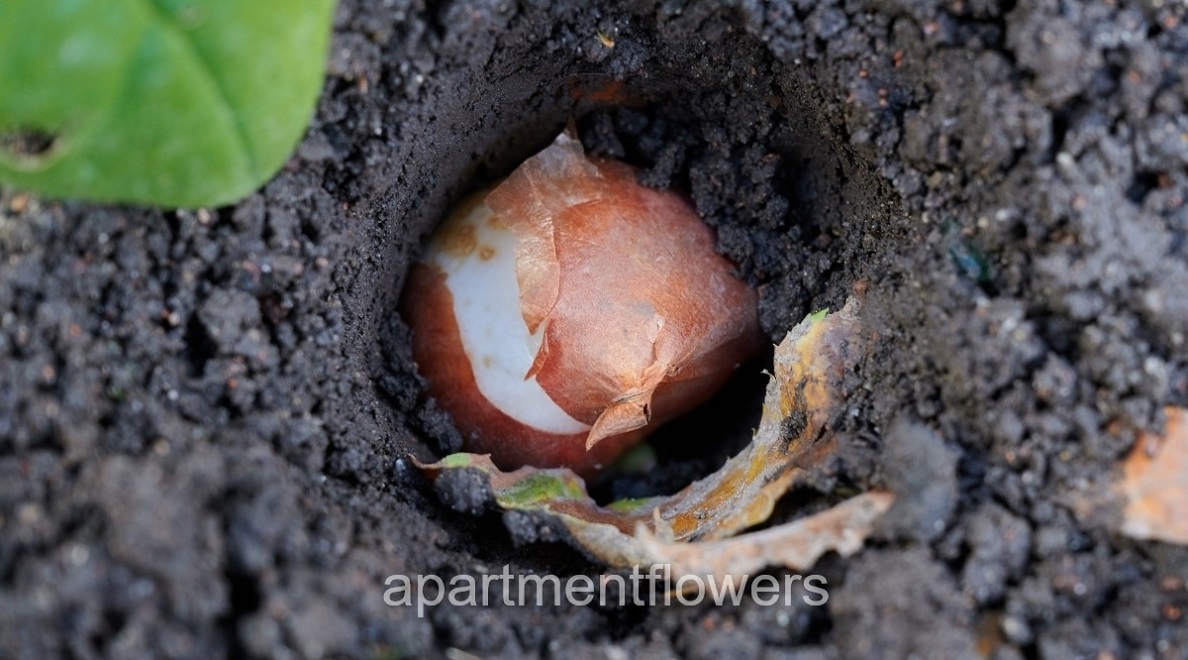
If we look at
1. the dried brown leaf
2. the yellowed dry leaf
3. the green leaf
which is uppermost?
the green leaf

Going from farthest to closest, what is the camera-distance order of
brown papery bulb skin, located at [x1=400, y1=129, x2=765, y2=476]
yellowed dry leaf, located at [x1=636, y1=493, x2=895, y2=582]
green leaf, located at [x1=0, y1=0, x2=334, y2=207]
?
1. brown papery bulb skin, located at [x1=400, y1=129, x2=765, y2=476]
2. yellowed dry leaf, located at [x1=636, y1=493, x2=895, y2=582]
3. green leaf, located at [x1=0, y1=0, x2=334, y2=207]

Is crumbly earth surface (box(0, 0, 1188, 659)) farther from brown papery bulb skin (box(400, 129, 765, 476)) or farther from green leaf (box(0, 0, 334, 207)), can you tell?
brown papery bulb skin (box(400, 129, 765, 476))

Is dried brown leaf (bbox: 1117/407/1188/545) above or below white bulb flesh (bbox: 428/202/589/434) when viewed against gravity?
above

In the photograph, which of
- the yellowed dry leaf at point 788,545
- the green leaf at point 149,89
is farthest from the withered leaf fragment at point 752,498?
the green leaf at point 149,89

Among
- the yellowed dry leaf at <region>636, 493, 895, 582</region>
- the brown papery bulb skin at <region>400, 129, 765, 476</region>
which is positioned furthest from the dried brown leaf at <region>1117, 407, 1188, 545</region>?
the brown papery bulb skin at <region>400, 129, 765, 476</region>

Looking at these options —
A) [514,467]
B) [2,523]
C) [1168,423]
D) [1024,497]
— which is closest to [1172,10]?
[1168,423]

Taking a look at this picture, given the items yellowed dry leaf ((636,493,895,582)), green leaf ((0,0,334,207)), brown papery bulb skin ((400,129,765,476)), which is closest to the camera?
green leaf ((0,0,334,207))

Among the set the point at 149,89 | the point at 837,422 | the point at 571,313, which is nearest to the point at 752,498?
the point at 837,422

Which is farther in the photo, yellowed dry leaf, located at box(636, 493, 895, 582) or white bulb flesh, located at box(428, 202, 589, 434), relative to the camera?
white bulb flesh, located at box(428, 202, 589, 434)

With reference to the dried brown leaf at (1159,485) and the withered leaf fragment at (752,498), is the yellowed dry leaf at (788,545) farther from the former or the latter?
the dried brown leaf at (1159,485)
